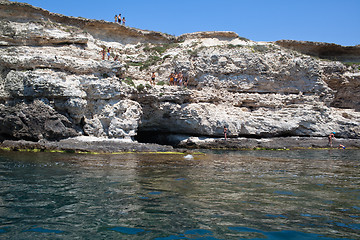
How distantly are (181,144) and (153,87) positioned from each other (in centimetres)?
592

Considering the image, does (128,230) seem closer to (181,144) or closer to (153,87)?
(153,87)

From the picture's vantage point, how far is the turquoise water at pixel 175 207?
403 centimetres

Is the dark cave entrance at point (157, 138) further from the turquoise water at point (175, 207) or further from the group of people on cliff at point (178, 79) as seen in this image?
the turquoise water at point (175, 207)

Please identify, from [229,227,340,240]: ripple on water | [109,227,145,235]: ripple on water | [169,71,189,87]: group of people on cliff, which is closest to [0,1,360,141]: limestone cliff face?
[169,71,189,87]: group of people on cliff

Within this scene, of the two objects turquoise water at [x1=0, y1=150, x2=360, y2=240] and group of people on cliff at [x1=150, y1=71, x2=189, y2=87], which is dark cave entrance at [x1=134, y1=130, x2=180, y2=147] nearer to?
group of people on cliff at [x1=150, y1=71, x2=189, y2=87]

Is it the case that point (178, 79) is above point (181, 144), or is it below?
above

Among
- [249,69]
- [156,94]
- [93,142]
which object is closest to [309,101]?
[249,69]

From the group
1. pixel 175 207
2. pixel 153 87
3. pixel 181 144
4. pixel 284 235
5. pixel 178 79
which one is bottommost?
pixel 181 144

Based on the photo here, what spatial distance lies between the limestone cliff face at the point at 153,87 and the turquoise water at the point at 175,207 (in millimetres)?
13294

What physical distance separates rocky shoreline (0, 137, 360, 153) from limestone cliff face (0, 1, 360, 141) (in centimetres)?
128

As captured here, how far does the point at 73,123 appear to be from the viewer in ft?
70.5

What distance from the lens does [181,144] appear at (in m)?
25.3

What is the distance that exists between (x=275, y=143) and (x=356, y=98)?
16.6 m

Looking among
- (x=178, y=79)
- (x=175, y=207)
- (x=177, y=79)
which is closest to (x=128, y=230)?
(x=175, y=207)
